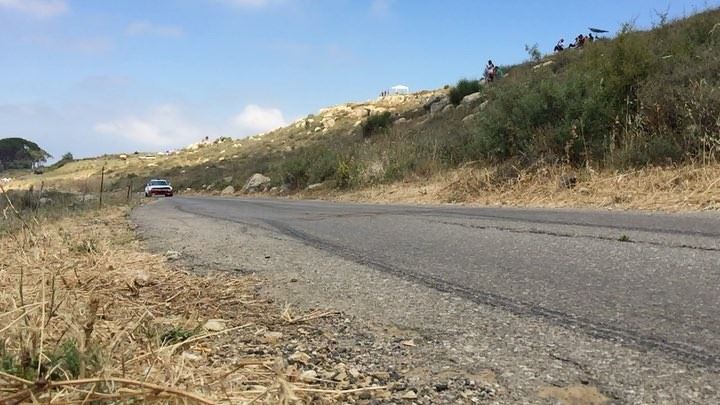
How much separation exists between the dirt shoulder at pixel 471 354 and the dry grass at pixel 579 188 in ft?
20.6

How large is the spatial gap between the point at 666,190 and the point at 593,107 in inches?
147

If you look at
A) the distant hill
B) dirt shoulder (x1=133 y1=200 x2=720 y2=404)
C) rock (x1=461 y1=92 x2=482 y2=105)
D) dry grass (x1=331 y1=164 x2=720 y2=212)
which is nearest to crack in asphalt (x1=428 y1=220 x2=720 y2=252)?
dirt shoulder (x1=133 y1=200 x2=720 y2=404)

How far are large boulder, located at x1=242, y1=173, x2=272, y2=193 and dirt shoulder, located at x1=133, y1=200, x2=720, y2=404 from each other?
28936 mm

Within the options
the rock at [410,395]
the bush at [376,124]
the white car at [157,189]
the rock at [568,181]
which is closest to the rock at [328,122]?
the bush at [376,124]

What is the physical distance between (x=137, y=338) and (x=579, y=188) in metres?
10.1

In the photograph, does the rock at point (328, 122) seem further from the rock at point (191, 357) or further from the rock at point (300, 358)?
the rock at point (191, 357)

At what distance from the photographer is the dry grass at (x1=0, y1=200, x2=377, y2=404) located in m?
1.56

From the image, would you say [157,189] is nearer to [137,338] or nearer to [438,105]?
[438,105]

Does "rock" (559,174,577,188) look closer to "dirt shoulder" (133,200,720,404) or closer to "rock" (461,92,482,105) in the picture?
"dirt shoulder" (133,200,720,404)

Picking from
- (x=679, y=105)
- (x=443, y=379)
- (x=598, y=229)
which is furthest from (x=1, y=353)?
(x=679, y=105)

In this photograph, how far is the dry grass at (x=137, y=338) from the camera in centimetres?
→ 156

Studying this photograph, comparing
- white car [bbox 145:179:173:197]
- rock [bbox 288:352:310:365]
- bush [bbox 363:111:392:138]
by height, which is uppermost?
bush [bbox 363:111:392:138]

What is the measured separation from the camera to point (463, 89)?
108 ft

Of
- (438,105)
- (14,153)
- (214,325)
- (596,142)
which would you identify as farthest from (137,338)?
(14,153)
